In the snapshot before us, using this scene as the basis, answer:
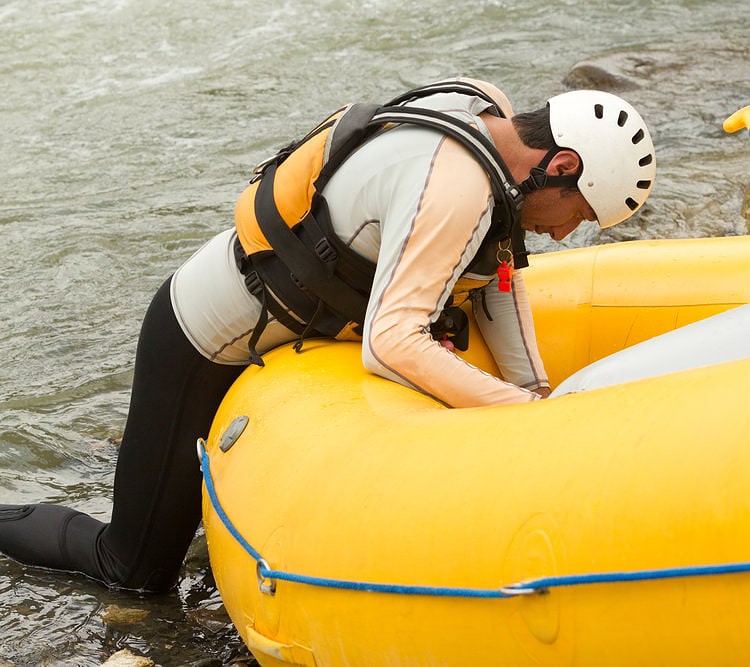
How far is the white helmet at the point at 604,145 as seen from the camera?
229cm

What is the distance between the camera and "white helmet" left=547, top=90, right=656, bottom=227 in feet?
7.53

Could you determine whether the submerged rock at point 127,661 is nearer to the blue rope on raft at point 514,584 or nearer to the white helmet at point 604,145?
the blue rope on raft at point 514,584

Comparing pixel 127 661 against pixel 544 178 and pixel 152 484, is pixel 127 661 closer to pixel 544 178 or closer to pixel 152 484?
pixel 152 484

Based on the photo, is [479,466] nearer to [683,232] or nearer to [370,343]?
[370,343]

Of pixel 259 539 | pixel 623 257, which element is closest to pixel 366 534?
pixel 259 539

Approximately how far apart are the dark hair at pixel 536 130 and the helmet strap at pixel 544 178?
0.07 ft

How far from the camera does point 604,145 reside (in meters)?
2.30

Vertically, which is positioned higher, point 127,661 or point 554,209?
point 554,209

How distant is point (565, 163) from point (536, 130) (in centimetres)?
10

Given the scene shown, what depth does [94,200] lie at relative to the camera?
5922 millimetres

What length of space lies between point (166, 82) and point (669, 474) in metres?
6.85

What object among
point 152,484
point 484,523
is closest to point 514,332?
point 152,484

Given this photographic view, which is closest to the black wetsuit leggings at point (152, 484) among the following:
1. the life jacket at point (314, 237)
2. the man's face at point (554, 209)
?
the life jacket at point (314, 237)

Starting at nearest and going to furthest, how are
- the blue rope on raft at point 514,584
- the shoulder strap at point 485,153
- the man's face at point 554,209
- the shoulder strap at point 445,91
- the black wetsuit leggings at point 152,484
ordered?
the blue rope on raft at point 514,584 < the shoulder strap at point 485,153 < the man's face at point 554,209 < the shoulder strap at point 445,91 < the black wetsuit leggings at point 152,484
